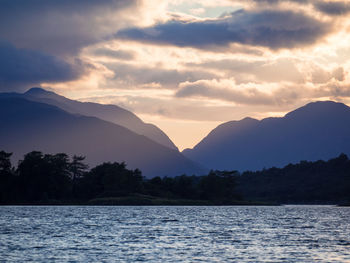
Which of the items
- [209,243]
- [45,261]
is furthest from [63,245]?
[209,243]

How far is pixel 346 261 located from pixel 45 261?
30348 millimetres

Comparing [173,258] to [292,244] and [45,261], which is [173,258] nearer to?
[45,261]

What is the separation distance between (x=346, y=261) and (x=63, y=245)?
34031 millimetres

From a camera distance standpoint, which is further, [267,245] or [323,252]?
[267,245]

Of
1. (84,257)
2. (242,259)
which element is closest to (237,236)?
(242,259)

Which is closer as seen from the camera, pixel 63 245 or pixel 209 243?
pixel 63 245

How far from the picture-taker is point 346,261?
5038 centimetres

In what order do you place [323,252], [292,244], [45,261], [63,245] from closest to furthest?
[45,261], [323,252], [63,245], [292,244]

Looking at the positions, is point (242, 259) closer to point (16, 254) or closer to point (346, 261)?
point (346, 261)

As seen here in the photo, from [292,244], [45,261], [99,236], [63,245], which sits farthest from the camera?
[99,236]

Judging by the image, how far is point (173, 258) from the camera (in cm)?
5281

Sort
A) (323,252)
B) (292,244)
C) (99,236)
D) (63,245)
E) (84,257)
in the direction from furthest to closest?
1. (99,236)
2. (292,244)
3. (63,245)
4. (323,252)
5. (84,257)

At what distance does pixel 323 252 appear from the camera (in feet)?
191

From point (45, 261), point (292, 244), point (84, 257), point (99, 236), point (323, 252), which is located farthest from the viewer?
point (99, 236)
